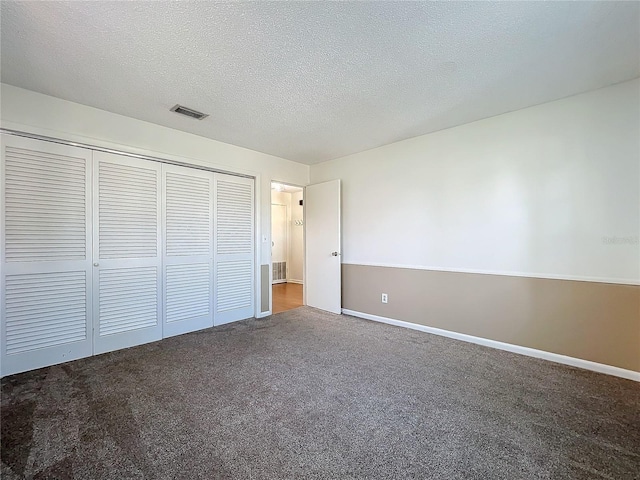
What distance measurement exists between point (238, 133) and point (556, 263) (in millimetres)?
3703

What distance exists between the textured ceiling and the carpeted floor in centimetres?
250

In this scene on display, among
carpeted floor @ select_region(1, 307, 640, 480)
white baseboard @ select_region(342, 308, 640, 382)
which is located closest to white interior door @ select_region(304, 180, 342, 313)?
white baseboard @ select_region(342, 308, 640, 382)

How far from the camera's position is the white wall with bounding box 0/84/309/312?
2.49 m

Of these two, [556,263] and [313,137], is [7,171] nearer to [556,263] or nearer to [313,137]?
[313,137]

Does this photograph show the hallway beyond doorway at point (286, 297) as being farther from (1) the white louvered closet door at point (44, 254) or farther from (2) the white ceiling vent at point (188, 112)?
(2) the white ceiling vent at point (188, 112)

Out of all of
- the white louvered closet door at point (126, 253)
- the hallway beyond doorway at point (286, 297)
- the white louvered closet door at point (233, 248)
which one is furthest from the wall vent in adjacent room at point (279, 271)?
the white louvered closet door at point (126, 253)

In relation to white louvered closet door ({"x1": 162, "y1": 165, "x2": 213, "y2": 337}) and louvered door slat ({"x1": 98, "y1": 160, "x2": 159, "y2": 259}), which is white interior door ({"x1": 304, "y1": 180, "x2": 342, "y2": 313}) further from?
louvered door slat ({"x1": 98, "y1": 160, "x2": 159, "y2": 259})

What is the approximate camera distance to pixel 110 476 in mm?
1411

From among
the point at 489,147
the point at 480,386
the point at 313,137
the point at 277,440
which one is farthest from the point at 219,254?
the point at 489,147

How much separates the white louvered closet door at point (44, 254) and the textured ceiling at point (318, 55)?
664mm

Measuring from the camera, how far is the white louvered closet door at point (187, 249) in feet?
11.2

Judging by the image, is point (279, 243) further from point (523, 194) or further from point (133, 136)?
point (523, 194)

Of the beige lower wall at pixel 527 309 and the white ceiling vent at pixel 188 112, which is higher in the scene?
the white ceiling vent at pixel 188 112

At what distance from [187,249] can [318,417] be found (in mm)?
2584
